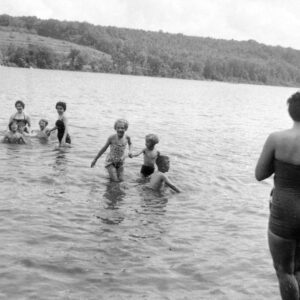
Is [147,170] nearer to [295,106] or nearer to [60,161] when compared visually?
[60,161]

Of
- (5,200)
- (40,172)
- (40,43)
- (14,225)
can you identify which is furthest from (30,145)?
(40,43)

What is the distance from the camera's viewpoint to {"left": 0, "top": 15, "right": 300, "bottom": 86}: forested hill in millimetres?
128000

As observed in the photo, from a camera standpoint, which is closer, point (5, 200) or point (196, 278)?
point (196, 278)

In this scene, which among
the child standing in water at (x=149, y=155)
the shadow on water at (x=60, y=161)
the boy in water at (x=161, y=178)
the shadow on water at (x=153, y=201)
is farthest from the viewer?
the shadow on water at (x=60, y=161)

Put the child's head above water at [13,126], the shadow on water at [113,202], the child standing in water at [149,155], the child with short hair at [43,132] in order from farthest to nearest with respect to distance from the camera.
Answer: the child with short hair at [43,132], the child's head above water at [13,126], the child standing in water at [149,155], the shadow on water at [113,202]

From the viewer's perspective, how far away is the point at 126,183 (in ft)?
38.8

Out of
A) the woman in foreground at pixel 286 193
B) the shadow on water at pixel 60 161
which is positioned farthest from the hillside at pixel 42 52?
the woman in foreground at pixel 286 193

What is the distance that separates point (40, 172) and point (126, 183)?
7.67ft

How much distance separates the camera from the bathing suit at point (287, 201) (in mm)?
4355

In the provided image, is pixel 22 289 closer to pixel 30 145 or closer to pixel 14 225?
pixel 14 225

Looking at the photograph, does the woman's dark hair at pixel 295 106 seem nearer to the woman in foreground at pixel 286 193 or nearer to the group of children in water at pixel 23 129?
the woman in foreground at pixel 286 193

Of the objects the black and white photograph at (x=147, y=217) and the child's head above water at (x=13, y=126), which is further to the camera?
the child's head above water at (x=13, y=126)

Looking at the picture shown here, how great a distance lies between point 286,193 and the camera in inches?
174

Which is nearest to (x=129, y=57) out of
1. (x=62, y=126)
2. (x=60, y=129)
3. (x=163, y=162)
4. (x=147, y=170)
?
(x=60, y=129)
